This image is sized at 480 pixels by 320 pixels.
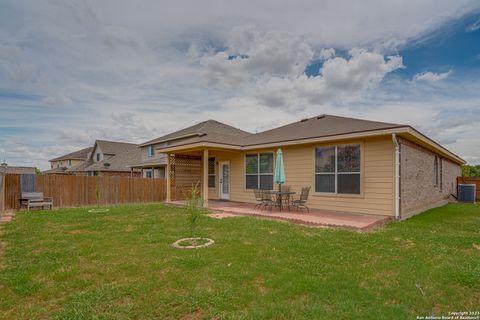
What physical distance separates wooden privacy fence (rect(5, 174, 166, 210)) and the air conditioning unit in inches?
670

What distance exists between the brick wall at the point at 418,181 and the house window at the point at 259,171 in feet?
15.7

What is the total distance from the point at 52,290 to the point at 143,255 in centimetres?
152

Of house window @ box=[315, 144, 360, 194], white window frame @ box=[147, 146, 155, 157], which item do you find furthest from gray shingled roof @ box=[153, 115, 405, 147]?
white window frame @ box=[147, 146, 155, 157]

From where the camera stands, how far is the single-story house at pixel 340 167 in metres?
8.22

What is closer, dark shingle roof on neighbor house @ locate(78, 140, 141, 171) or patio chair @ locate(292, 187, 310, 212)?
patio chair @ locate(292, 187, 310, 212)

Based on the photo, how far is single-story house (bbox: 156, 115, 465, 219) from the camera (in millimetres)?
8219

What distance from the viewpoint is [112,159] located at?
29.3m

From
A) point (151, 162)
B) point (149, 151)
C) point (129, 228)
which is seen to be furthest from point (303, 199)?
point (149, 151)

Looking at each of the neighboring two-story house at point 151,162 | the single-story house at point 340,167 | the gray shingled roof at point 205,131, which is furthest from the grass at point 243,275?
the neighboring two-story house at point 151,162

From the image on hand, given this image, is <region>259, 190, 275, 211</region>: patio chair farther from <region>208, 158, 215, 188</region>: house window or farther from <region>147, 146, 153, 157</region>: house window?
<region>147, 146, 153, 157</region>: house window

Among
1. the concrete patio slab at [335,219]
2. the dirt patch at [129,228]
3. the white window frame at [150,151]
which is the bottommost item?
the dirt patch at [129,228]

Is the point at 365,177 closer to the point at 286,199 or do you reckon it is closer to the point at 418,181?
the point at 418,181

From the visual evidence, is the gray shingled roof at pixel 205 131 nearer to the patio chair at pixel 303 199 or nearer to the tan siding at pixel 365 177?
the tan siding at pixel 365 177

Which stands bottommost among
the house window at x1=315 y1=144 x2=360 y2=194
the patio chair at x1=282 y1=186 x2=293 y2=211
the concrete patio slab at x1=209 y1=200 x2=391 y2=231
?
the concrete patio slab at x1=209 y1=200 x2=391 y2=231
